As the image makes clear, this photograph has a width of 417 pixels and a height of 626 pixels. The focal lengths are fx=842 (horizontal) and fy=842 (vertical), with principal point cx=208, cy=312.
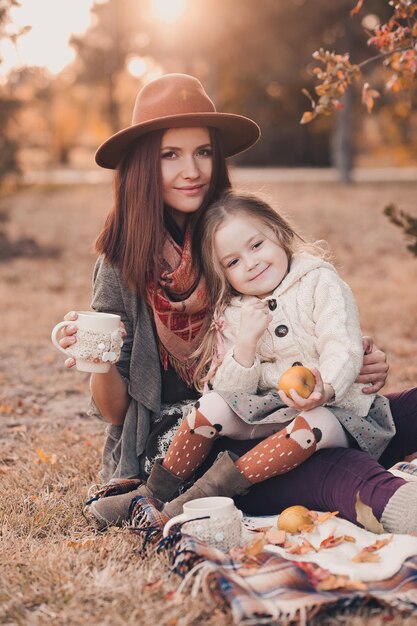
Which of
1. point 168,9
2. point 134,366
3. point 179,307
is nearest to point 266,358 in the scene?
point 179,307

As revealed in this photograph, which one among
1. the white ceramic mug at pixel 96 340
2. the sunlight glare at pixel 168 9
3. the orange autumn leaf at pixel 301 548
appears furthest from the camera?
the sunlight glare at pixel 168 9

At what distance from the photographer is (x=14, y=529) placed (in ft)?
10.00

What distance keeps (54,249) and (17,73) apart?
2.44 m

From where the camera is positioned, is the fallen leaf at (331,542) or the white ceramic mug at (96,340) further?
the white ceramic mug at (96,340)

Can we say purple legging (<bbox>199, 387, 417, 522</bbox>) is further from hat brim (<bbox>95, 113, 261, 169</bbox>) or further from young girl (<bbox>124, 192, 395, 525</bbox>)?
hat brim (<bbox>95, 113, 261, 169</bbox>)

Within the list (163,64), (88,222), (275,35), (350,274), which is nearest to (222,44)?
(275,35)

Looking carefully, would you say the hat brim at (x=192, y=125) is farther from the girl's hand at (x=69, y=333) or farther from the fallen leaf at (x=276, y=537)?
the fallen leaf at (x=276, y=537)

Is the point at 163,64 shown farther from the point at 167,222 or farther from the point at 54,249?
the point at 167,222

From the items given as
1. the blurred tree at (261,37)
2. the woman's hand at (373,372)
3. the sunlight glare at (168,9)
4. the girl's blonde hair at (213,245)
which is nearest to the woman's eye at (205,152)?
the girl's blonde hair at (213,245)

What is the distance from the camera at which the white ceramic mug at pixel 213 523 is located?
8.47 feet

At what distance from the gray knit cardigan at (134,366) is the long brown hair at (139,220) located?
0.06 metres

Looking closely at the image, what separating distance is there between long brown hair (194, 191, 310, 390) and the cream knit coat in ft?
0.23

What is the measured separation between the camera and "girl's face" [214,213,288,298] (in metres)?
3.23

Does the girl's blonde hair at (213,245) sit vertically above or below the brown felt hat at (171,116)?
below
